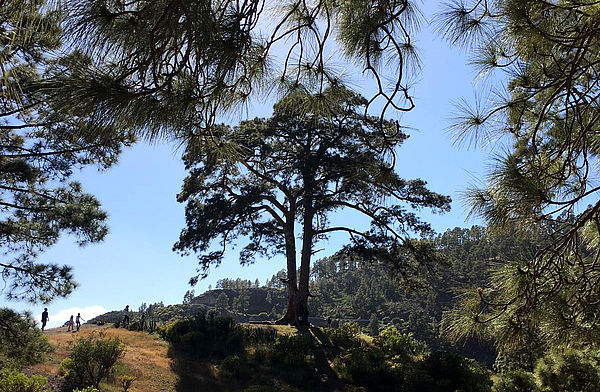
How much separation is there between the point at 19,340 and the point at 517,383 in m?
9.49

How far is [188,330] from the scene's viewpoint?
13133 millimetres

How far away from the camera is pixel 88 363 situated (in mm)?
8242

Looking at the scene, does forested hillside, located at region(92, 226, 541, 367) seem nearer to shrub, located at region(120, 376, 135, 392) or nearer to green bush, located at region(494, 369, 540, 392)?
green bush, located at region(494, 369, 540, 392)

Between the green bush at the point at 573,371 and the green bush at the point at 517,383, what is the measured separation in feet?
2.59

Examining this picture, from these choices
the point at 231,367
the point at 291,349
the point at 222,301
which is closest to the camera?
the point at 231,367

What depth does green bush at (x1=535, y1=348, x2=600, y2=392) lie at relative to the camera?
22.5ft

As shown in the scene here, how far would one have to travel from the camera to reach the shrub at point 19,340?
689 centimetres

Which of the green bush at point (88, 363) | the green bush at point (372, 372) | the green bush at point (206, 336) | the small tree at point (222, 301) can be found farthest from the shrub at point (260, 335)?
the small tree at point (222, 301)

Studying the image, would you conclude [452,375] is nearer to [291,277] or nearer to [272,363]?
[272,363]

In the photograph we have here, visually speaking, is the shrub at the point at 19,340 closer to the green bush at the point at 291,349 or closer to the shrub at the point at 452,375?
the green bush at the point at 291,349

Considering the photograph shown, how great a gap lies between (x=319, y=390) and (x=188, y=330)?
5.55 metres

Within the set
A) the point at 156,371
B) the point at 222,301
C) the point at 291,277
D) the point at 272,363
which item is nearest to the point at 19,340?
the point at 156,371

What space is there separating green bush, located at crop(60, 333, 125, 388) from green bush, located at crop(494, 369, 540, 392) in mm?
8184

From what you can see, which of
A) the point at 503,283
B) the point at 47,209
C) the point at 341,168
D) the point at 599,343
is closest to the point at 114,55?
the point at 503,283
